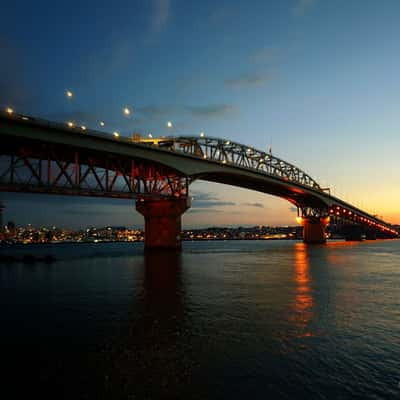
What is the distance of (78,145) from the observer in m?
44.2

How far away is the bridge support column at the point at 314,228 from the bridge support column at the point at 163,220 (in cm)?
6699

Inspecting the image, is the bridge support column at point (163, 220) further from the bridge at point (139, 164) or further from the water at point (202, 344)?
the water at point (202, 344)

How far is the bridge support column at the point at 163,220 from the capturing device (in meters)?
60.7

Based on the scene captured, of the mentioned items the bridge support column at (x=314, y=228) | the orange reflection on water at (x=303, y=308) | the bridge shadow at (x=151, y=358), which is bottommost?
the orange reflection on water at (x=303, y=308)

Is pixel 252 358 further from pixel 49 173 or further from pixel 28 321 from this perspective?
pixel 49 173

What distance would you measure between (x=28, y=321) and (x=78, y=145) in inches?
1345

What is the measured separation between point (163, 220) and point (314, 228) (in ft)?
242

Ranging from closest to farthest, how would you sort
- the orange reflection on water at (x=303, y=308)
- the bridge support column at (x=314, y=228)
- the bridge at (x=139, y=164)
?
1. the orange reflection on water at (x=303, y=308)
2. the bridge at (x=139, y=164)
3. the bridge support column at (x=314, y=228)

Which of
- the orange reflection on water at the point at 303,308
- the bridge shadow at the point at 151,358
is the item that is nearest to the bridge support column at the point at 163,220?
the orange reflection on water at the point at 303,308

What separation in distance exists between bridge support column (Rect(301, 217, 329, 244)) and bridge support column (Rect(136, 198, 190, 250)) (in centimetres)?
6699

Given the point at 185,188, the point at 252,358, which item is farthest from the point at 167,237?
the point at 252,358

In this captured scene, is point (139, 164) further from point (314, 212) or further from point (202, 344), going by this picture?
point (314, 212)

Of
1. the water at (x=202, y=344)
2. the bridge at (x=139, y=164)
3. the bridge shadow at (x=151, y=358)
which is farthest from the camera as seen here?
the bridge at (x=139, y=164)

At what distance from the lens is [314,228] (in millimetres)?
117312
